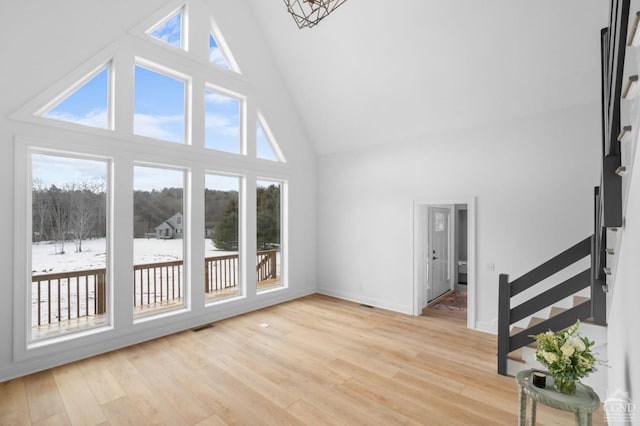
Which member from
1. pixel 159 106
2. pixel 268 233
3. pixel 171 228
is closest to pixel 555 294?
pixel 268 233

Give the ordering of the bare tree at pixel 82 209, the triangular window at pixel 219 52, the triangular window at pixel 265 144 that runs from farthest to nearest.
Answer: the triangular window at pixel 265 144, the triangular window at pixel 219 52, the bare tree at pixel 82 209

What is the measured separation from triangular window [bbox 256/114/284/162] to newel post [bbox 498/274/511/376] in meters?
4.36

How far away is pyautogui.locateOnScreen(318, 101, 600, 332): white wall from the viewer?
393cm

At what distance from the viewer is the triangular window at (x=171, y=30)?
4.41 metres

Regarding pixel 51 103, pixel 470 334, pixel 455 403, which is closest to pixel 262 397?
pixel 455 403

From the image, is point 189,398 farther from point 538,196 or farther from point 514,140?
point 514,140

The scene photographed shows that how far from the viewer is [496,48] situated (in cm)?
379

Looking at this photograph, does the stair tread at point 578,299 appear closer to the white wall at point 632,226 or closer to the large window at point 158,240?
the white wall at point 632,226

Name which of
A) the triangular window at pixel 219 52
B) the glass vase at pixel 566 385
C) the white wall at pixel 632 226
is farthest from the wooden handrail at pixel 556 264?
the triangular window at pixel 219 52

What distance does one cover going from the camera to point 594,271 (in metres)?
2.69

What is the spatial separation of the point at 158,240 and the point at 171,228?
0.25 metres

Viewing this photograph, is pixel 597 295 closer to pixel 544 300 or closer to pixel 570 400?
pixel 544 300

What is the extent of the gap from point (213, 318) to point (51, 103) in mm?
3590

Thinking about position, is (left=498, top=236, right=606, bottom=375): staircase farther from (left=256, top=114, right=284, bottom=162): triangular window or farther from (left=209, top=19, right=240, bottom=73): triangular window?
(left=209, top=19, right=240, bottom=73): triangular window
